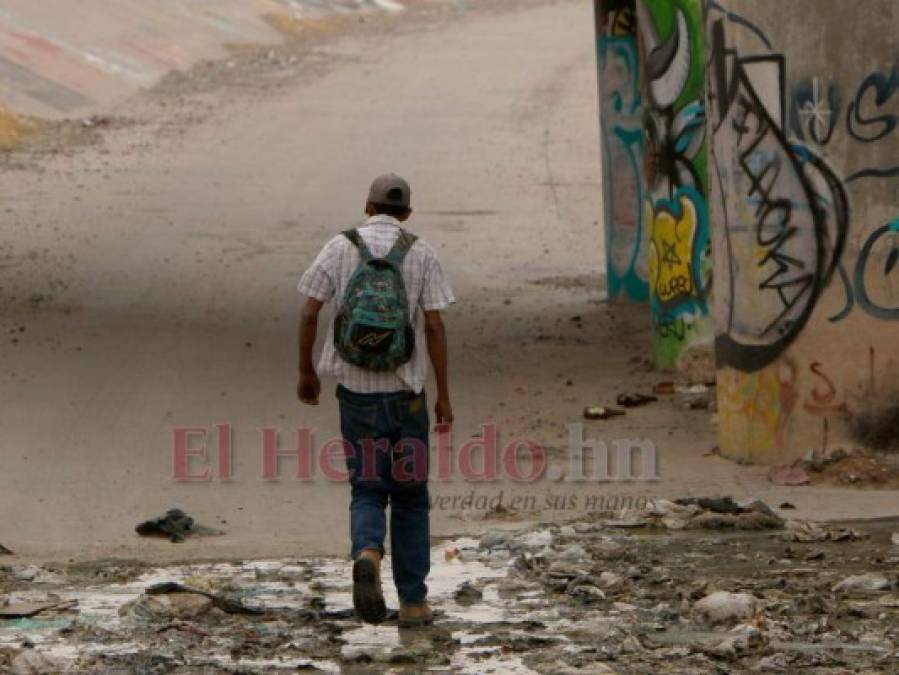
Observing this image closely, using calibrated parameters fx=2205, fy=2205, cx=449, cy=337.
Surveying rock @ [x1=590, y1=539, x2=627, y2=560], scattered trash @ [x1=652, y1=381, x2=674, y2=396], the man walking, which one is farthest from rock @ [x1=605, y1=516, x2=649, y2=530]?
scattered trash @ [x1=652, y1=381, x2=674, y2=396]

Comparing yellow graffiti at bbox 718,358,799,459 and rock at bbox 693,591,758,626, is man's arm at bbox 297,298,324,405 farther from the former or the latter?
yellow graffiti at bbox 718,358,799,459

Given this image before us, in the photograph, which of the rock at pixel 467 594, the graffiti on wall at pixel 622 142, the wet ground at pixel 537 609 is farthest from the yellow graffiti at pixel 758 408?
the graffiti on wall at pixel 622 142

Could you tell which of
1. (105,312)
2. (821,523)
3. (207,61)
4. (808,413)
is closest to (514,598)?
(821,523)

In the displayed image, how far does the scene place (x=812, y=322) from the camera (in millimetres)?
11625

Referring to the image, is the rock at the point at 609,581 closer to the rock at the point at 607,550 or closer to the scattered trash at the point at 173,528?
the rock at the point at 607,550

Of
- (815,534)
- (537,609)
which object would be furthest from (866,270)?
(537,609)

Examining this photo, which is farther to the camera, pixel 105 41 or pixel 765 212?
pixel 105 41

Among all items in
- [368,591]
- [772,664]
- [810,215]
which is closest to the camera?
[772,664]

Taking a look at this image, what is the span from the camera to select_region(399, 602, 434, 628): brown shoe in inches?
319

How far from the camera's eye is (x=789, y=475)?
1159 cm

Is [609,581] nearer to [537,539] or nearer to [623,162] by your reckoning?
[537,539]

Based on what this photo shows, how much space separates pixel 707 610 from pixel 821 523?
230 centimetres

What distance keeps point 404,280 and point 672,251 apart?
22.6 feet

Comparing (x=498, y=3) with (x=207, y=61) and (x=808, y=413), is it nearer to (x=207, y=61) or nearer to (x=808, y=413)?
(x=207, y=61)
